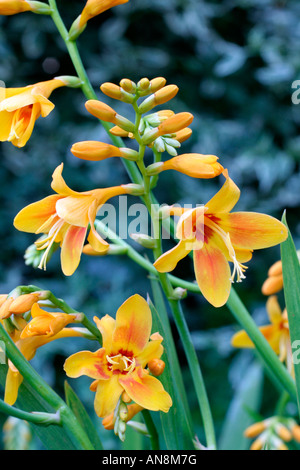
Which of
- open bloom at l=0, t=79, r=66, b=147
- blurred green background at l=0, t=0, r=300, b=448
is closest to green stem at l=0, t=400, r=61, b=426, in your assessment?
open bloom at l=0, t=79, r=66, b=147

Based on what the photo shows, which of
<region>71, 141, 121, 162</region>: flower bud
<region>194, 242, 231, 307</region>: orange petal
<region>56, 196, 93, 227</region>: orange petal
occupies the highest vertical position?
<region>71, 141, 121, 162</region>: flower bud

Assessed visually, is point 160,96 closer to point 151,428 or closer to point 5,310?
point 5,310

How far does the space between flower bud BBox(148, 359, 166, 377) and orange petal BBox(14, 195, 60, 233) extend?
222 mm

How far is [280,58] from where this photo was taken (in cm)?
165

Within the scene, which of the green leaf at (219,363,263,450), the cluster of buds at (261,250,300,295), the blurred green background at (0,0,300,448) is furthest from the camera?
the blurred green background at (0,0,300,448)

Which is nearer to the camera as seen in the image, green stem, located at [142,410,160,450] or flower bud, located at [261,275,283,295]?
green stem, located at [142,410,160,450]

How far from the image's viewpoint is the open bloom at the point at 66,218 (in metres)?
0.59

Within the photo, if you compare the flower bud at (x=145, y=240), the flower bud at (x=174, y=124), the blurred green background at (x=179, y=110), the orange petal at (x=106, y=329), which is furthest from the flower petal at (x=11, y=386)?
the blurred green background at (x=179, y=110)

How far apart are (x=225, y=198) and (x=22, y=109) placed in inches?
12.2

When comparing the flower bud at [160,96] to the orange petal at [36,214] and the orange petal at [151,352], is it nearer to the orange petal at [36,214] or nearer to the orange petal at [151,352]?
the orange petal at [36,214]

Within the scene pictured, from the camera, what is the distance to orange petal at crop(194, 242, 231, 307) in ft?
1.97

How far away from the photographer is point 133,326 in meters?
0.58

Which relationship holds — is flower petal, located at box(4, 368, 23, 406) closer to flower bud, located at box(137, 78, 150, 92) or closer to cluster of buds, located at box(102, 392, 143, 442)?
cluster of buds, located at box(102, 392, 143, 442)
